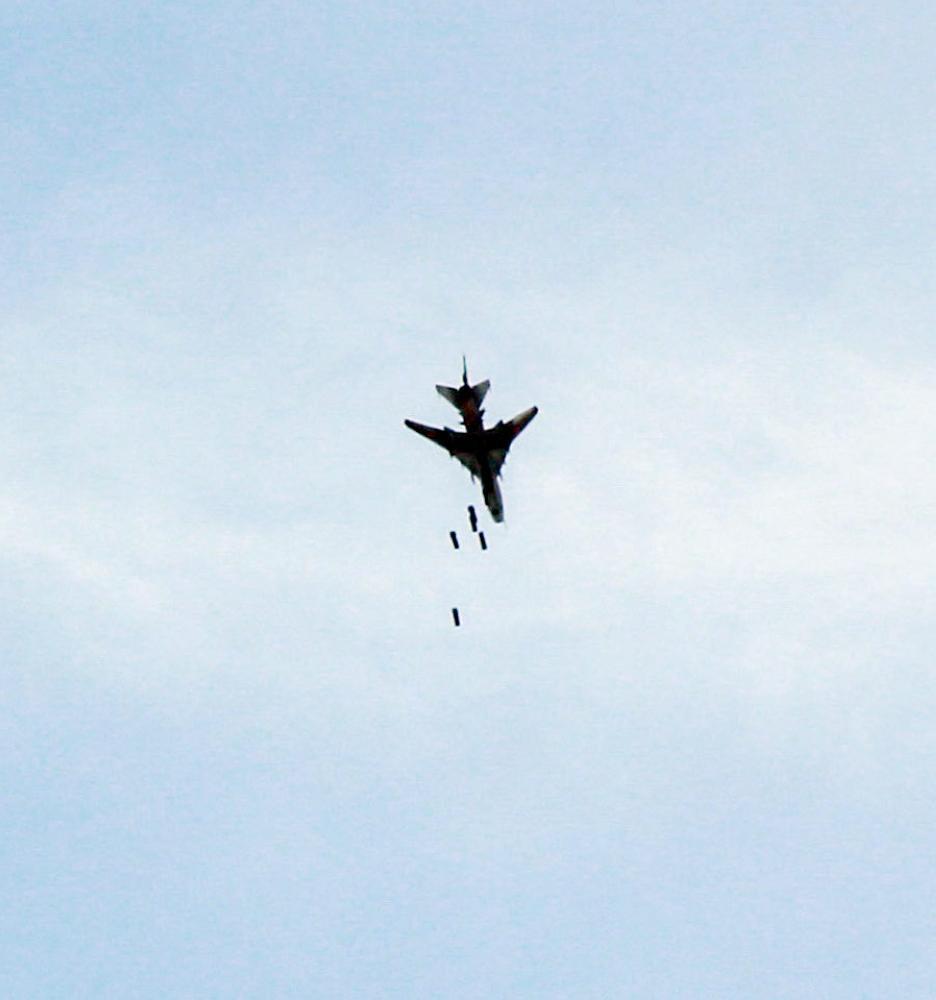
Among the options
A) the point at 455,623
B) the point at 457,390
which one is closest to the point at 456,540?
the point at 455,623

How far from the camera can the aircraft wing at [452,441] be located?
7369 centimetres

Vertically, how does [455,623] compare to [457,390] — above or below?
below

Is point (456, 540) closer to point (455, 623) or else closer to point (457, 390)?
point (455, 623)

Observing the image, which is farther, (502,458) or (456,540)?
(502,458)

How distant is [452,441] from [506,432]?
4.00 m

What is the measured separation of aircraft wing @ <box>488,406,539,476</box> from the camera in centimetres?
7306

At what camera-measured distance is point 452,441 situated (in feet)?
243

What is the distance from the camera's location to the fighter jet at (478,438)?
71.3m

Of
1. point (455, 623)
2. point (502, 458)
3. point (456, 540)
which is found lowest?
point (455, 623)

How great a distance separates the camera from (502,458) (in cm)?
7444

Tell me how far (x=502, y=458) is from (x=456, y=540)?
30.1 feet

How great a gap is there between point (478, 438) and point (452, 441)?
2132 mm

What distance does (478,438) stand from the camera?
72.9 m

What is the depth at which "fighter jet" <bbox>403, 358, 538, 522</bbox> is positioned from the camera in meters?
71.3
